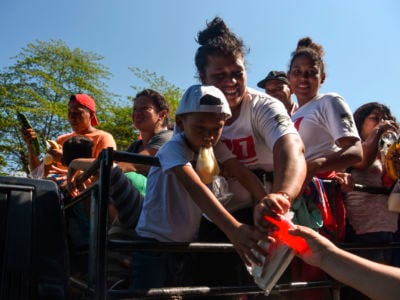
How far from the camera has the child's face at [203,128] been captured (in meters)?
1.89

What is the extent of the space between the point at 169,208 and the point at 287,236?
25.5 inches

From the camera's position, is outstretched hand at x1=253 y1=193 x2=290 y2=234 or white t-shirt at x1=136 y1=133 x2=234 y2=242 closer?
outstretched hand at x1=253 y1=193 x2=290 y2=234

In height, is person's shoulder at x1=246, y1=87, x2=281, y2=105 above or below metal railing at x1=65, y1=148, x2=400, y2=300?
above

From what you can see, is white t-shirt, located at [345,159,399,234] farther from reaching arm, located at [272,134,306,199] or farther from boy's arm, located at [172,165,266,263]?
boy's arm, located at [172,165,266,263]

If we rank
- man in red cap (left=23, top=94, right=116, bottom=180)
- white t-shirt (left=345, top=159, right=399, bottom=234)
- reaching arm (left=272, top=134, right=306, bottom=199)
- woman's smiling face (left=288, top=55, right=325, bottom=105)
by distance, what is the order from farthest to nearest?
man in red cap (left=23, top=94, right=116, bottom=180)
woman's smiling face (left=288, top=55, right=325, bottom=105)
white t-shirt (left=345, top=159, right=399, bottom=234)
reaching arm (left=272, top=134, right=306, bottom=199)

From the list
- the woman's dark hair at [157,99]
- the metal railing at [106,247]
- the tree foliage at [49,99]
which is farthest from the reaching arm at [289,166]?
the tree foliage at [49,99]

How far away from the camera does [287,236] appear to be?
4.71 ft

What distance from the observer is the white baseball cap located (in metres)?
1.87

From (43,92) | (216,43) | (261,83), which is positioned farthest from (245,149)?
(43,92)

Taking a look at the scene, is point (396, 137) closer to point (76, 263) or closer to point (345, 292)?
point (345, 292)

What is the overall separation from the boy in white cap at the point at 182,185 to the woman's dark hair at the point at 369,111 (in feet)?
6.67

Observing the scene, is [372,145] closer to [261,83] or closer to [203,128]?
[261,83]

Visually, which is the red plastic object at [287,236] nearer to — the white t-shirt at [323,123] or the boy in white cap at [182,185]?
the boy in white cap at [182,185]

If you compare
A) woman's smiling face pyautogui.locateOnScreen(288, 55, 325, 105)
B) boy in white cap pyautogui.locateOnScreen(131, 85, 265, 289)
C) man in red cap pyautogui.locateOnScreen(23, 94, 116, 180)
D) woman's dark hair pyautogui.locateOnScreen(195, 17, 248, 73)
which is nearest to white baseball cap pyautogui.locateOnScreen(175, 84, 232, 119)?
boy in white cap pyautogui.locateOnScreen(131, 85, 265, 289)
